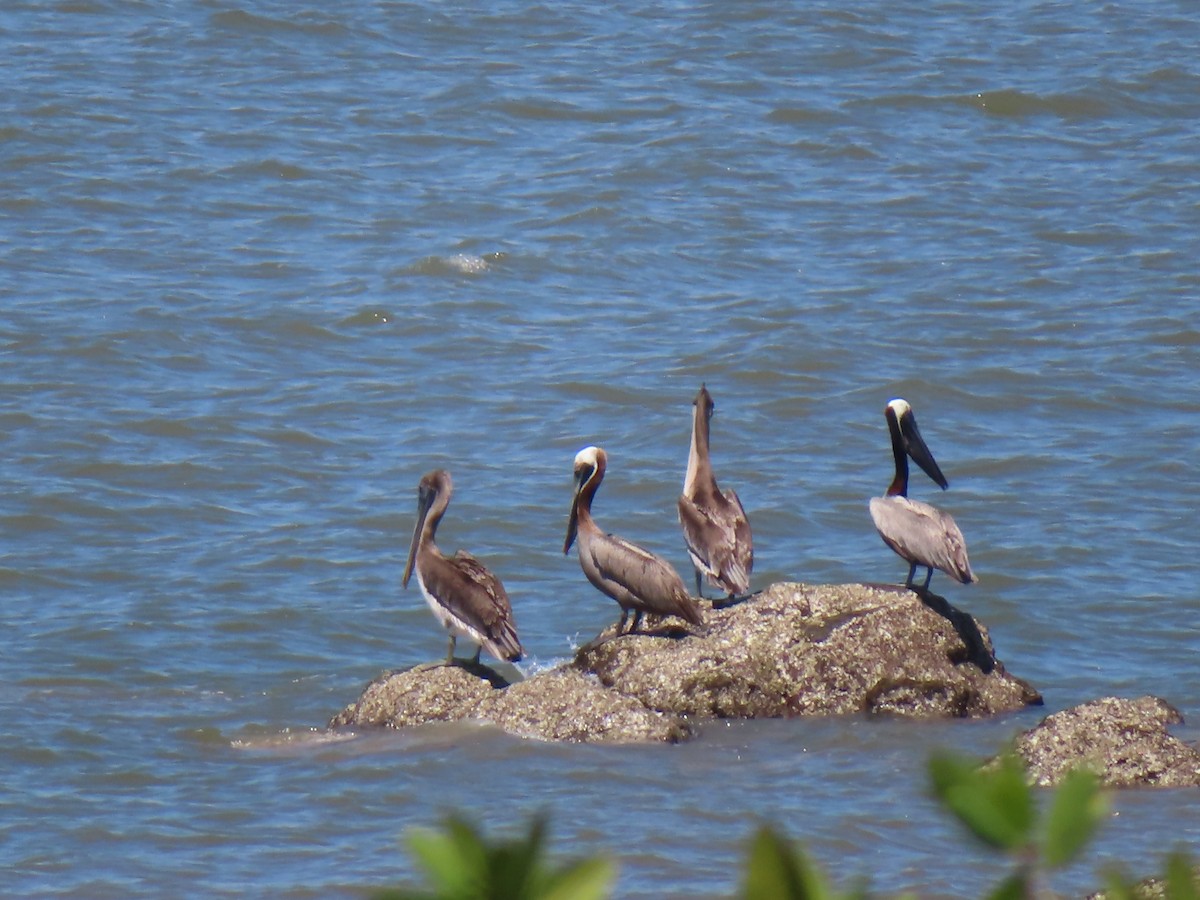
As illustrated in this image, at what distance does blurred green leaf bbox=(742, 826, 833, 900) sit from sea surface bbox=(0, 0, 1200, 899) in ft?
14.0

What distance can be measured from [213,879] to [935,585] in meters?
6.03

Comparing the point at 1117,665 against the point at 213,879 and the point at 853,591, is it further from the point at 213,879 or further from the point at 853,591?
the point at 213,879

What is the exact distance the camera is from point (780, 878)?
1355 millimetres

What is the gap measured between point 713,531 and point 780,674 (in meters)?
0.91

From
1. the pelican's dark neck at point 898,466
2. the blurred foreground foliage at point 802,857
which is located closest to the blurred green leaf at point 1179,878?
the blurred foreground foliage at point 802,857

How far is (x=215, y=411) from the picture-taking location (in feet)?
48.0

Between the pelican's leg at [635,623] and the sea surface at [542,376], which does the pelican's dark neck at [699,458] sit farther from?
the sea surface at [542,376]

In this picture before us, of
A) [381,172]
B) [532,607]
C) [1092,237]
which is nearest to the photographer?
[532,607]

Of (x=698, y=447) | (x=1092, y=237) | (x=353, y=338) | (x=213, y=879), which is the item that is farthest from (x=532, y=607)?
(x=1092, y=237)

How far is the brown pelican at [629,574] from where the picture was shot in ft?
27.8

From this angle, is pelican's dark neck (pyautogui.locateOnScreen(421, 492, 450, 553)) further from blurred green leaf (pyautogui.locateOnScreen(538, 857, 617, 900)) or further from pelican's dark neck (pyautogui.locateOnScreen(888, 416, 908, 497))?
blurred green leaf (pyautogui.locateOnScreen(538, 857, 617, 900))

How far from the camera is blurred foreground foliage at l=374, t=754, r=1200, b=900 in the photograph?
1350mm

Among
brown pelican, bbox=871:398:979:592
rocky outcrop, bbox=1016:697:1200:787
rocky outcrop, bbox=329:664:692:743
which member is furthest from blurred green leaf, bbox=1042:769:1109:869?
brown pelican, bbox=871:398:979:592

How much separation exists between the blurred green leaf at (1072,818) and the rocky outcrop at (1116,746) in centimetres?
605
